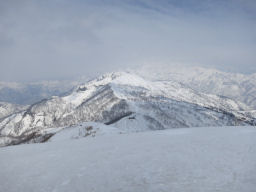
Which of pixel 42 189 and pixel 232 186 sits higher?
pixel 232 186

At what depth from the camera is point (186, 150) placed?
639 inches

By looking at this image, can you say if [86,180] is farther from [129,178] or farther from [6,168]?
[6,168]

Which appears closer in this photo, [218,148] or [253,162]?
[253,162]

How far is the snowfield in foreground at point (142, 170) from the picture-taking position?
10203mm

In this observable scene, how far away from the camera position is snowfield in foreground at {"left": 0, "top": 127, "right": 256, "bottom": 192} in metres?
10.2

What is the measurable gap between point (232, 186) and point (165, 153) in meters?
6.49

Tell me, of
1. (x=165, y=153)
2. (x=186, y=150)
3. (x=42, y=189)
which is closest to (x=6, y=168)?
(x=42, y=189)

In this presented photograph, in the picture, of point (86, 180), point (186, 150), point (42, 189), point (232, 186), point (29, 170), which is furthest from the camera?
point (186, 150)

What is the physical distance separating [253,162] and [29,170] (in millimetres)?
14858

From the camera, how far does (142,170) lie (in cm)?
1231

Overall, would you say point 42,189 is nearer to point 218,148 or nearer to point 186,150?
point 186,150

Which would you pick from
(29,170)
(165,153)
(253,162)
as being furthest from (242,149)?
(29,170)

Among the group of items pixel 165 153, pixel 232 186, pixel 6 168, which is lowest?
pixel 6 168

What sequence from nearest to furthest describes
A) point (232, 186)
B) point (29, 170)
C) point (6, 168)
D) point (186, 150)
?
point (232, 186)
point (29, 170)
point (6, 168)
point (186, 150)
